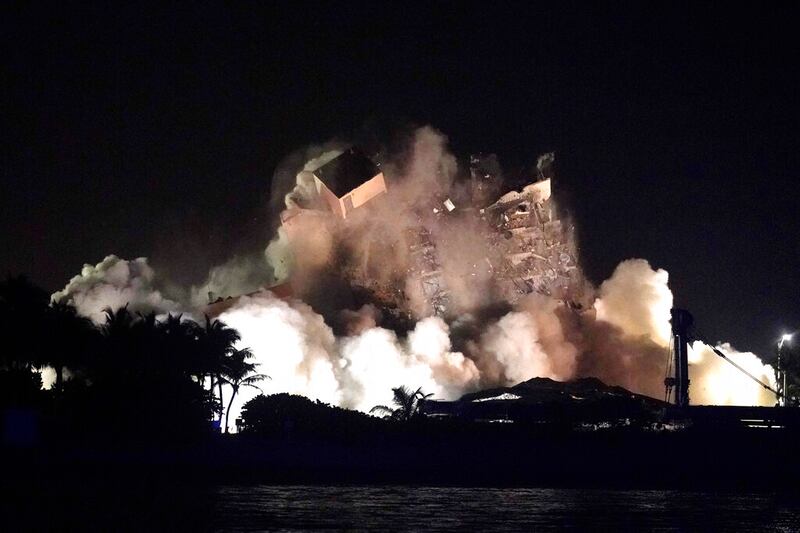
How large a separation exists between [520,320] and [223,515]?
247ft

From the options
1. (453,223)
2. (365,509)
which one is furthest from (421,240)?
(365,509)

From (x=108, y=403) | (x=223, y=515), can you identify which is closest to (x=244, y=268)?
(x=108, y=403)

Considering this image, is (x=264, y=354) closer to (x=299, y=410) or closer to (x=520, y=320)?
(x=299, y=410)

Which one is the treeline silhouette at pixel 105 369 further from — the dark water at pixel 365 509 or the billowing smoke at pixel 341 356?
the billowing smoke at pixel 341 356

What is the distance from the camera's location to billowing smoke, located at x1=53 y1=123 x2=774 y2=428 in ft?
333

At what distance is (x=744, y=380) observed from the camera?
375 ft

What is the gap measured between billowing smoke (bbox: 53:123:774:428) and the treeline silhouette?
25467mm

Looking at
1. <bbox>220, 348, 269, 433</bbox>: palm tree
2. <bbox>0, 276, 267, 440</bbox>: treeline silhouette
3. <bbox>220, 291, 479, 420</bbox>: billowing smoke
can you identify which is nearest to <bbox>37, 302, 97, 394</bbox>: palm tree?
<bbox>0, 276, 267, 440</bbox>: treeline silhouette

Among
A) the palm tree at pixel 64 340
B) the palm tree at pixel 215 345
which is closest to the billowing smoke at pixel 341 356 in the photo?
the palm tree at pixel 215 345

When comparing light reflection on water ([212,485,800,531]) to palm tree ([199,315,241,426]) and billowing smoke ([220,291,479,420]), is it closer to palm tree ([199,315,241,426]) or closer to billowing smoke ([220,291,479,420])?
palm tree ([199,315,241,426])

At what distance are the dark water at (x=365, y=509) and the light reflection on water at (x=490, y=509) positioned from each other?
40 millimetres

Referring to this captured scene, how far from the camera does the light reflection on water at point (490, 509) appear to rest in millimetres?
37625

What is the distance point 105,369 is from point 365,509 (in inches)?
1178

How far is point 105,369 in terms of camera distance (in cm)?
6675
